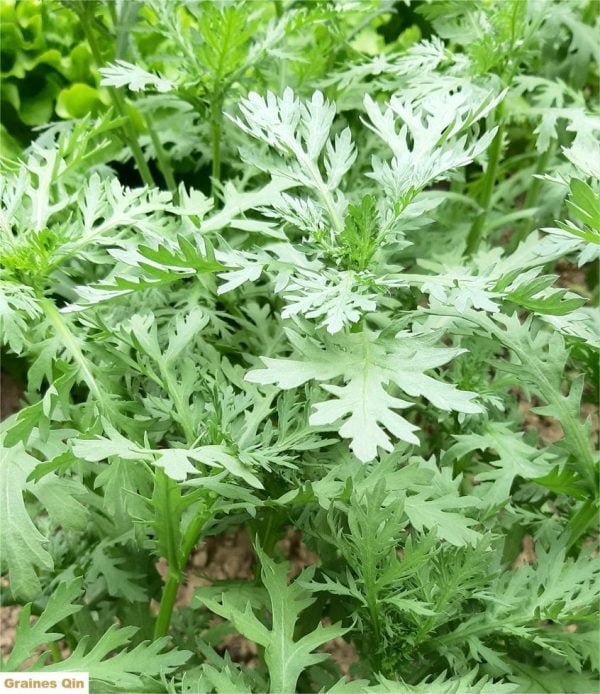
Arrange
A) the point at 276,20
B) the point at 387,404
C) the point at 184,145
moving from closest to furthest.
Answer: the point at 387,404 → the point at 276,20 → the point at 184,145

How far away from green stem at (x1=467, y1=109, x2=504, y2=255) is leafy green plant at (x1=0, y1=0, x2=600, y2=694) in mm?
14

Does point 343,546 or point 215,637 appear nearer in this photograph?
point 343,546

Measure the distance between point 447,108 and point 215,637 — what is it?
27.8 inches

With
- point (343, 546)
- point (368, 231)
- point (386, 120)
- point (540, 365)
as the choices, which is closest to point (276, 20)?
point (386, 120)

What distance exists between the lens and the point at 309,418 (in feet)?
2.03

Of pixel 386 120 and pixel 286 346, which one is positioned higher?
pixel 386 120

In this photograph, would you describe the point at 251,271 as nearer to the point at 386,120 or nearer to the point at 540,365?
the point at 386,120

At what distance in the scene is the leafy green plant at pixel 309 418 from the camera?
0.70 metres

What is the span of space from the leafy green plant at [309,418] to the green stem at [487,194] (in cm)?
1

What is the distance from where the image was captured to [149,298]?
99cm

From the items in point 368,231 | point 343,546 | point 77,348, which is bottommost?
point 343,546

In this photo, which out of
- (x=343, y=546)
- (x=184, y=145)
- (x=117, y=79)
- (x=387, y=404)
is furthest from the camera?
(x=184, y=145)

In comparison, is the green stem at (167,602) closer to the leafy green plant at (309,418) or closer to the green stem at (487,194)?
the leafy green plant at (309,418)

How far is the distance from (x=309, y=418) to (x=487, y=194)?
0.67 meters
